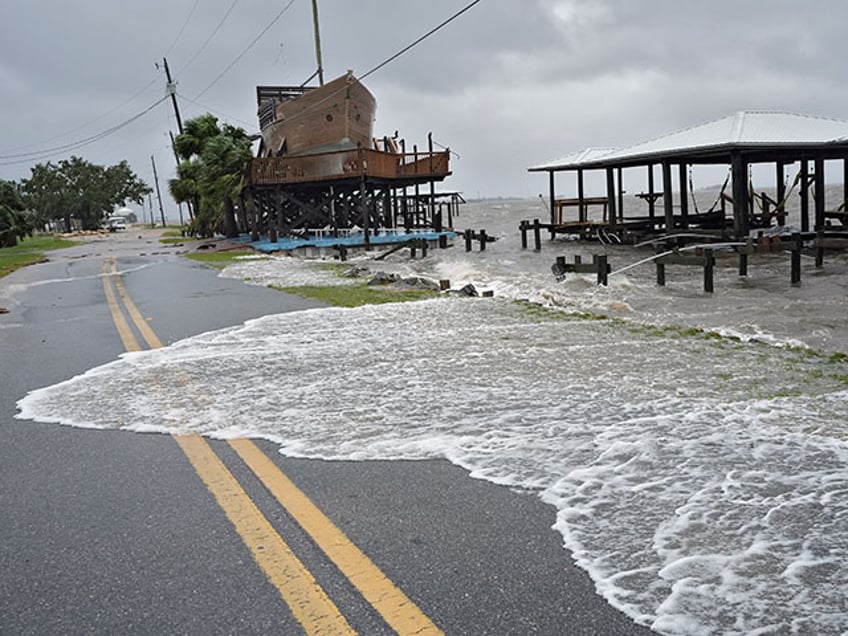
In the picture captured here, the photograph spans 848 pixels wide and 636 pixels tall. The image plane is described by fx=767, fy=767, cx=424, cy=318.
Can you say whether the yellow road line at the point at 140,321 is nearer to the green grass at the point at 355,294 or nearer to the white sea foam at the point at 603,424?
the white sea foam at the point at 603,424

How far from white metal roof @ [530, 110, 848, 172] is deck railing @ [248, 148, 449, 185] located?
1164 cm

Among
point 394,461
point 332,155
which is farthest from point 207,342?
point 332,155

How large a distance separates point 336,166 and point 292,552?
37691 millimetres

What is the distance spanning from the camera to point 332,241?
132 feet

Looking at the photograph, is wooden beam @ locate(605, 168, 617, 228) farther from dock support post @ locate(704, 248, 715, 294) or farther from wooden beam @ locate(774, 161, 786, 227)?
dock support post @ locate(704, 248, 715, 294)

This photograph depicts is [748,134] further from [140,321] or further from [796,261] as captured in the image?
[140,321]

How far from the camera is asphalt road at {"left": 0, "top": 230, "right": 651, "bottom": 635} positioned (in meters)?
2.99

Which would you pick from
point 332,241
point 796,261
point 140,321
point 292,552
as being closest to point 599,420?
A: point 292,552

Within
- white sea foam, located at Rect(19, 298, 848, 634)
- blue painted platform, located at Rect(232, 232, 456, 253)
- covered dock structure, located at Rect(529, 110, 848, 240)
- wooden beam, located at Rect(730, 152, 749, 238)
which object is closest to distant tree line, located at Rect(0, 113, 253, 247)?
blue painted platform, located at Rect(232, 232, 456, 253)

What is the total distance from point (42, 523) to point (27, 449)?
5.12 ft

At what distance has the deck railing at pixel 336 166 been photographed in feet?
128

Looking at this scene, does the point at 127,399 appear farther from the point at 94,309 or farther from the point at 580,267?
the point at 580,267

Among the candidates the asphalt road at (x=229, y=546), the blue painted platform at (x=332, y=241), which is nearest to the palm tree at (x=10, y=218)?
the blue painted platform at (x=332, y=241)

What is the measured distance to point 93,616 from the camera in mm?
3064
